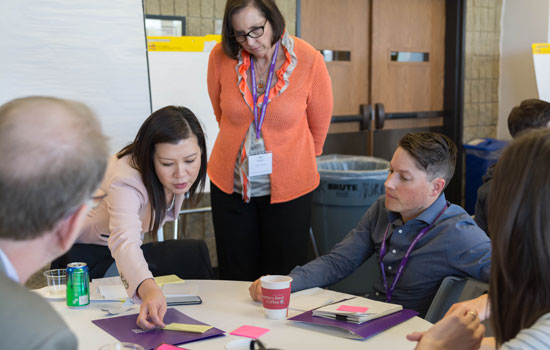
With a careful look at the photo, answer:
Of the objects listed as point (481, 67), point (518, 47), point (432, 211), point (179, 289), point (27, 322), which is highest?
point (518, 47)

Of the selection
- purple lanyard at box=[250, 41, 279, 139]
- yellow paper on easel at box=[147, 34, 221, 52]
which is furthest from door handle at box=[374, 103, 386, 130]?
purple lanyard at box=[250, 41, 279, 139]

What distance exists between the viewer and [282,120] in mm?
2494

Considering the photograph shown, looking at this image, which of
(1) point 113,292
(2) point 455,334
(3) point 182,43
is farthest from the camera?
(3) point 182,43

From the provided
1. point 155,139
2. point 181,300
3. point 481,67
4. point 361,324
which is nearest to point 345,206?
point 155,139

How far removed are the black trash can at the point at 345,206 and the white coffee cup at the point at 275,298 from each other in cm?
191

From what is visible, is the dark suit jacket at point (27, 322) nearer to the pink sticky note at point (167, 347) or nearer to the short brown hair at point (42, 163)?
the short brown hair at point (42, 163)

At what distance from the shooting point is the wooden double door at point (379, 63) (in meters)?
4.36

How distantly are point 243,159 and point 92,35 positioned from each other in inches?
45.0

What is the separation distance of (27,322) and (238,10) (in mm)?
1809

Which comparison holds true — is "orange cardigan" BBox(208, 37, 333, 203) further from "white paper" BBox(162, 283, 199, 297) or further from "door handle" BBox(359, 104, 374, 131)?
"door handle" BBox(359, 104, 374, 131)

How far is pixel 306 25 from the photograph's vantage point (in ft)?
13.8

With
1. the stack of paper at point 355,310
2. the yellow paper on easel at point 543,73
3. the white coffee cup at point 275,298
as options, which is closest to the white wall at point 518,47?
the yellow paper on easel at point 543,73

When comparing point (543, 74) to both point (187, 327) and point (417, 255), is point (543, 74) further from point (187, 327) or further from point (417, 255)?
point (187, 327)

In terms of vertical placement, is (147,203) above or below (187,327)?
above
